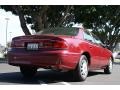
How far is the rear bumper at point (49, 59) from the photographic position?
26.3ft

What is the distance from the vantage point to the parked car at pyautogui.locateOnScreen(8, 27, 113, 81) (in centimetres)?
808

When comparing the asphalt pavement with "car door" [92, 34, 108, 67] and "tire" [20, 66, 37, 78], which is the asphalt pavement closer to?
"tire" [20, 66, 37, 78]

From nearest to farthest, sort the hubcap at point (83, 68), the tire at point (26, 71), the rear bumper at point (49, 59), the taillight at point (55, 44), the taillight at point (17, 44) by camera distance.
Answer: the rear bumper at point (49, 59) < the taillight at point (55, 44) < the taillight at point (17, 44) < the hubcap at point (83, 68) < the tire at point (26, 71)

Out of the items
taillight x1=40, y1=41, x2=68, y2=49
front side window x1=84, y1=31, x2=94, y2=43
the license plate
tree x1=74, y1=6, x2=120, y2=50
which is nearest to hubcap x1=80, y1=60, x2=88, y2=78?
front side window x1=84, y1=31, x2=94, y2=43

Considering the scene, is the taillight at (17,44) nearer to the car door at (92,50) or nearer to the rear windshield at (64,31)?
the rear windshield at (64,31)

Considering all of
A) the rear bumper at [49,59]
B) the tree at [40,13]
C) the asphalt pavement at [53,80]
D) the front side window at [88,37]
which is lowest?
the asphalt pavement at [53,80]

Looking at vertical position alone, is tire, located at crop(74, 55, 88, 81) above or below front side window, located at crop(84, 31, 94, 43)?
below

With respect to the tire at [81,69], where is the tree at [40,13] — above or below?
above

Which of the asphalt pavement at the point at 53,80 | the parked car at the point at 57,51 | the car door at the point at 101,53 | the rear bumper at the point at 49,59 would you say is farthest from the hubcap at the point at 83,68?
the car door at the point at 101,53

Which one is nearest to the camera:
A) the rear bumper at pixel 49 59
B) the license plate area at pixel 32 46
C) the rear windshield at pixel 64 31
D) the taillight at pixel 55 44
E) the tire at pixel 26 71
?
the rear bumper at pixel 49 59

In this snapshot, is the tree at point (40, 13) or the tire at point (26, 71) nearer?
the tire at point (26, 71)

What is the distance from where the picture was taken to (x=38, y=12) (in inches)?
1012

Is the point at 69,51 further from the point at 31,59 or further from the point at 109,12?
the point at 109,12
